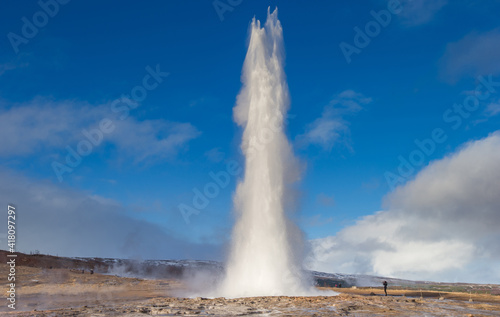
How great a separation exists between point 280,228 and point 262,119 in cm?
812

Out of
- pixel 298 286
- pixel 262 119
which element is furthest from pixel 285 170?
pixel 298 286

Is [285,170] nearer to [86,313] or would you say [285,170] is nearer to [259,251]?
[259,251]

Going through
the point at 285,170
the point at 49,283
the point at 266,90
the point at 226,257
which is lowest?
the point at 49,283

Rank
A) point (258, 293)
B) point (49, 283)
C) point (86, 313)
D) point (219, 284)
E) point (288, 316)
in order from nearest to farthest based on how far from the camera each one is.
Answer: point (288, 316) < point (86, 313) < point (258, 293) < point (219, 284) < point (49, 283)

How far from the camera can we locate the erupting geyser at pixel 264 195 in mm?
23312

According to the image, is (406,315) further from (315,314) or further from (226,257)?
(226,257)

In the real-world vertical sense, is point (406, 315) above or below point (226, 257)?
below

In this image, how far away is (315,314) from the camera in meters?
14.2

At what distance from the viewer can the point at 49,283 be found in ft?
107

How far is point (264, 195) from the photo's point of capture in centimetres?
2556

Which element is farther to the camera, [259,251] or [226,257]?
[226,257]

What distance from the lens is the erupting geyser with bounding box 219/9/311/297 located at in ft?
76.5

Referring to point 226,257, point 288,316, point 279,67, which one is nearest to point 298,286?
point 226,257

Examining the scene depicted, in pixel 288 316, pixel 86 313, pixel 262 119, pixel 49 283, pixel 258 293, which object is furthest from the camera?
pixel 49 283
